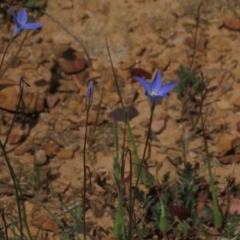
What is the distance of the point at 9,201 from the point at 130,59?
95 cm

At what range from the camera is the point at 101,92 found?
311 cm

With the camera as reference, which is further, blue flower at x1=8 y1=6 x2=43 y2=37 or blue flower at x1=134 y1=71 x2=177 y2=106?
blue flower at x1=8 y1=6 x2=43 y2=37

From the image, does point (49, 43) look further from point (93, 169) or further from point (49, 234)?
point (49, 234)

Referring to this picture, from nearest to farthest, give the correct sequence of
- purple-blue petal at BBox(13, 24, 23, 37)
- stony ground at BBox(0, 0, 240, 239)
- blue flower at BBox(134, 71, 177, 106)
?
blue flower at BBox(134, 71, 177, 106) < purple-blue petal at BBox(13, 24, 23, 37) < stony ground at BBox(0, 0, 240, 239)

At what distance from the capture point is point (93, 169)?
2.78 m

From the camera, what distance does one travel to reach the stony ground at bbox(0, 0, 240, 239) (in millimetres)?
2734

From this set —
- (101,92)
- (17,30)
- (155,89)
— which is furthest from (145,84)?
(101,92)

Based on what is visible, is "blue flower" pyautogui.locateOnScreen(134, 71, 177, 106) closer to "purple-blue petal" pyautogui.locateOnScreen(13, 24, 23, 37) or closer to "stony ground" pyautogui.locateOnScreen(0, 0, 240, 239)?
"purple-blue petal" pyautogui.locateOnScreen(13, 24, 23, 37)

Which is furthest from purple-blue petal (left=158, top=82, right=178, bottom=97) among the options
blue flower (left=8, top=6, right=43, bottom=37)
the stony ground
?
the stony ground

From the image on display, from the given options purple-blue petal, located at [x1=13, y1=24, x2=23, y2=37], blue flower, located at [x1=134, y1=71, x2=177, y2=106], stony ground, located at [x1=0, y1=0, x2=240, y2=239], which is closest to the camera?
blue flower, located at [x1=134, y1=71, x2=177, y2=106]

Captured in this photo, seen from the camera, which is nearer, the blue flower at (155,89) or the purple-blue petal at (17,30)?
the blue flower at (155,89)

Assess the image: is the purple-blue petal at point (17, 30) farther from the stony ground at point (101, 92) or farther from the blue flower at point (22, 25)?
the stony ground at point (101, 92)

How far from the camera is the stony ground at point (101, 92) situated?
2.73 metres

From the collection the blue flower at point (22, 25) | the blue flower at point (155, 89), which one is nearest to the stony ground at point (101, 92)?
the blue flower at point (22, 25)
